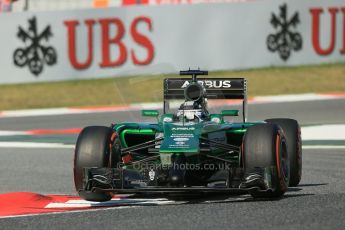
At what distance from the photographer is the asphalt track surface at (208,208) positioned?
336 inches

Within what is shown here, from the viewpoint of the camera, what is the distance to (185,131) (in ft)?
32.9

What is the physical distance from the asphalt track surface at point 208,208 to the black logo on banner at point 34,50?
8095 millimetres

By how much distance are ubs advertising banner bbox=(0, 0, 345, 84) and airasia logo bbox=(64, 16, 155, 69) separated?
2cm

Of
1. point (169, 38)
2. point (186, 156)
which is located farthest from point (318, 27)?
point (186, 156)

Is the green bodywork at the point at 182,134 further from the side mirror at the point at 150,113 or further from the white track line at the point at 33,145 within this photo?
the white track line at the point at 33,145

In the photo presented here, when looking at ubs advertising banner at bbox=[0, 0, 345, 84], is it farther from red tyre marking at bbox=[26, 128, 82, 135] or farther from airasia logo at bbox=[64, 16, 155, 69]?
red tyre marking at bbox=[26, 128, 82, 135]

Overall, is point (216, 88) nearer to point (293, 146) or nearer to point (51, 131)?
point (293, 146)

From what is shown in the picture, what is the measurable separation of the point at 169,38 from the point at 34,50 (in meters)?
2.99

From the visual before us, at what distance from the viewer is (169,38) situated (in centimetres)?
2389

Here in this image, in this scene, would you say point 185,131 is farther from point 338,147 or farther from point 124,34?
point 124,34

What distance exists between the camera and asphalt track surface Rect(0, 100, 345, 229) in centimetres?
854

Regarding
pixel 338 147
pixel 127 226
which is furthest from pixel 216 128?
pixel 338 147

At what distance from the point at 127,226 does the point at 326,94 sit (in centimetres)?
1515

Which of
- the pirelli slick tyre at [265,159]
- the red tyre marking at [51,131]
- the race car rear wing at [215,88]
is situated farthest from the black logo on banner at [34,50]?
the pirelli slick tyre at [265,159]
